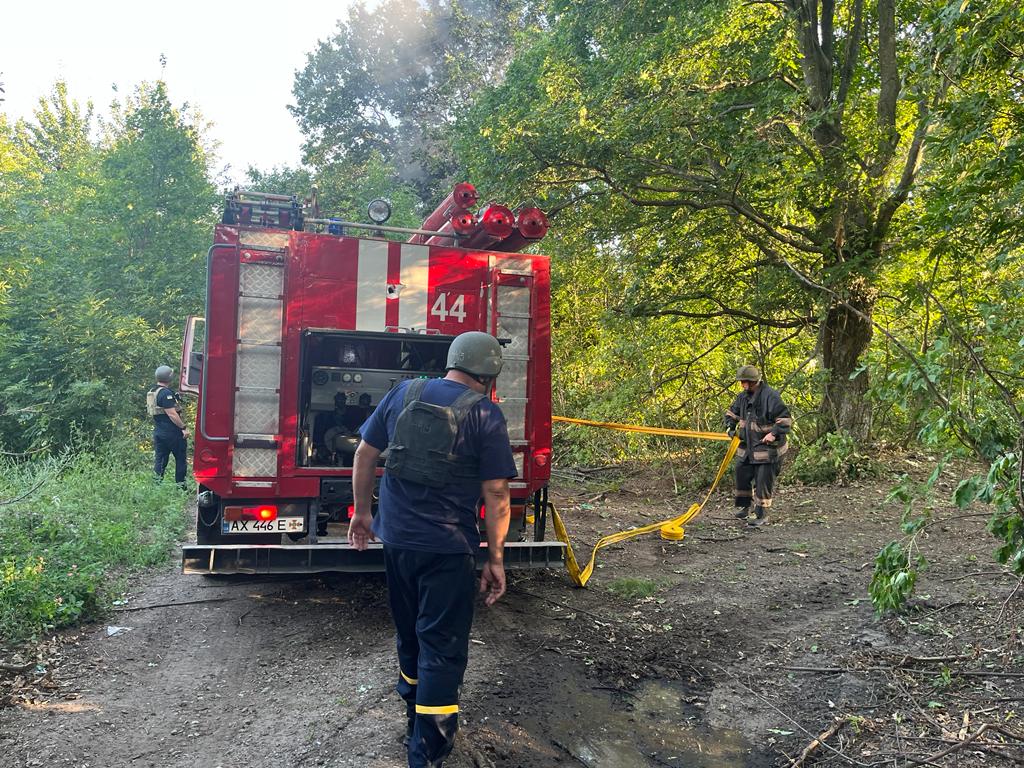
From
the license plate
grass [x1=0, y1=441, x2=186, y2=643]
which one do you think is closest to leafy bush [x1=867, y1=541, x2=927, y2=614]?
the license plate

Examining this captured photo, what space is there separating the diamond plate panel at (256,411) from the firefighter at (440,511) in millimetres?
2141

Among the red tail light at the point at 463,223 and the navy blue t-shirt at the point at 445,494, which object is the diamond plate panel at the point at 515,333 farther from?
the navy blue t-shirt at the point at 445,494

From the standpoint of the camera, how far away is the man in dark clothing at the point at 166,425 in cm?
1137

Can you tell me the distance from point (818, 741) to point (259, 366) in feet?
13.9

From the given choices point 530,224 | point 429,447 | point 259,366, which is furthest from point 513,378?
point 429,447

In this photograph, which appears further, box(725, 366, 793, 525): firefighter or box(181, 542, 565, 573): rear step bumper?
box(725, 366, 793, 525): firefighter

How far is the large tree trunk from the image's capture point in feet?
40.1

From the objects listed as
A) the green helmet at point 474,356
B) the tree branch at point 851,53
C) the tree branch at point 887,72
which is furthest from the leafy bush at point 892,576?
the tree branch at point 851,53

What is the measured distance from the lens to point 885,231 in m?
11.2

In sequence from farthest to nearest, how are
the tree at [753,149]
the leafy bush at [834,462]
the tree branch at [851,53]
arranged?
1. the tree branch at [851,53]
2. the leafy bush at [834,462]
3. the tree at [753,149]

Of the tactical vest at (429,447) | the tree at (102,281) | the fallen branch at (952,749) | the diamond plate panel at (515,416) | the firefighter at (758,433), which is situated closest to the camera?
the fallen branch at (952,749)

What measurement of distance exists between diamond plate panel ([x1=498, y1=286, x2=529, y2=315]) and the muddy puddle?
115 inches

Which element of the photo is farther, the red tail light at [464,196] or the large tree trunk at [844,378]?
the large tree trunk at [844,378]

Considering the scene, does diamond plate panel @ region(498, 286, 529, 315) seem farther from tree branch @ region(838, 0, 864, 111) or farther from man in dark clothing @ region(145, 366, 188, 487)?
tree branch @ region(838, 0, 864, 111)
